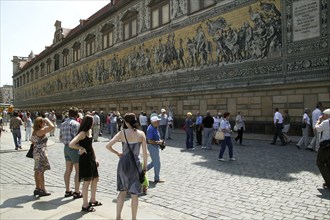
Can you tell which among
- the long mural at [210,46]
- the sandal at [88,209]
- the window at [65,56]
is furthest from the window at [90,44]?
the sandal at [88,209]

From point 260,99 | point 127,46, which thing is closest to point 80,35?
point 127,46

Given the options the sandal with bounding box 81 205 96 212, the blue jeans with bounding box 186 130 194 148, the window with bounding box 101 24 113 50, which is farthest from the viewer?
the window with bounding box 101 24 113 50

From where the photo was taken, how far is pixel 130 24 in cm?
2839

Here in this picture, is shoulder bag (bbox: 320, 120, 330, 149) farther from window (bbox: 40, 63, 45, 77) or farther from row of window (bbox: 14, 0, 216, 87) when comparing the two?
window (bbox: 40, 63, 45, 77)

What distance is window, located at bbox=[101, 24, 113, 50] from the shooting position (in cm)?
3184

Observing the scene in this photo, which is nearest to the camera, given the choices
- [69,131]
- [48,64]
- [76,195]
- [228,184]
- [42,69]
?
[76,195]

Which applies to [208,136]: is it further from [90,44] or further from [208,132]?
[90,44]

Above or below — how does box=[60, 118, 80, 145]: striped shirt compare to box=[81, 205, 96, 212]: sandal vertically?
above

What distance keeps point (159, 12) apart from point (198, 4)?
4.65 meters

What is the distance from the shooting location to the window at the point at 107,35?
104 feet

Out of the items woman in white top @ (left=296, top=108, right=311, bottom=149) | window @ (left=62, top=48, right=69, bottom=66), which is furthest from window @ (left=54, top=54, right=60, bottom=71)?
woman in white top @ (left=296, top=108, right=311, bottom=149)

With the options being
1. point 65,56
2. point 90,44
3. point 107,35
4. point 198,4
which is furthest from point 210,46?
point 65,56

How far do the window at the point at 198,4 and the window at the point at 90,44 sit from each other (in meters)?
17.3

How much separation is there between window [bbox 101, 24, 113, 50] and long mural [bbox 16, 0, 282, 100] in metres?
1.39
